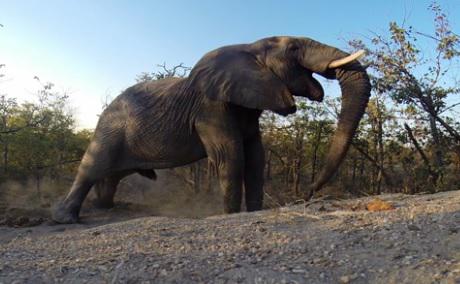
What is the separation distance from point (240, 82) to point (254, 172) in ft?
5.92

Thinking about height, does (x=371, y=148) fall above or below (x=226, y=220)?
above

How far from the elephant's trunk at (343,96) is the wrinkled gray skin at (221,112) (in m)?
0.02

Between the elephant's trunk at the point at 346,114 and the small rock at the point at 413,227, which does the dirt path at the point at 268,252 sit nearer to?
the small rock at the point at 413,227

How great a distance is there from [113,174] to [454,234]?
704 cm

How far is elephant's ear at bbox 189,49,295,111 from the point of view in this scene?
24.4 feet

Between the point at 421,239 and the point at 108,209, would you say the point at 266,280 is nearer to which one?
the point at 421,239

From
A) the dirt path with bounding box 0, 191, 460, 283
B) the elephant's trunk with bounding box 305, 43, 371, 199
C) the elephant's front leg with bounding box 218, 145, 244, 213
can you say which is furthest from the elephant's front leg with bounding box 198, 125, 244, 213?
the dirt path with bounding box 0, 191, 460, 283

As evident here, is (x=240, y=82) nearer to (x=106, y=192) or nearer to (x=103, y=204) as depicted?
(x=106, y=192)

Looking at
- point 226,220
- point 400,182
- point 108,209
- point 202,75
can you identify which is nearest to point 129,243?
point 226,220

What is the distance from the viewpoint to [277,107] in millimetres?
7383

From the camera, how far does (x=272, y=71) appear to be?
771 centimetres

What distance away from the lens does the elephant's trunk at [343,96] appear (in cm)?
585

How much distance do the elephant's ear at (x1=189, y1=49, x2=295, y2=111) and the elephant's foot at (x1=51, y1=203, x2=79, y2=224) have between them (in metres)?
→ 3.52

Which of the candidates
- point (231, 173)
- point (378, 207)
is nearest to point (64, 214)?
point (231, 173)
